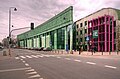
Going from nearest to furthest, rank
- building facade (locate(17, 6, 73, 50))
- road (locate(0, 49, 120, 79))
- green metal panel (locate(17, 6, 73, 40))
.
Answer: road (locate(0, 49, 120, 79)) → green metal panel (locate(17, 6, 73, 40)) → building facade (locate(17, 6, 73, 50))

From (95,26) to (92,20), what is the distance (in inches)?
128

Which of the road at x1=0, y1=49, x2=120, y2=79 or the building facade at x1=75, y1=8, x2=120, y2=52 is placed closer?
the road at x1=0, y1=49, x2=120, y2=79

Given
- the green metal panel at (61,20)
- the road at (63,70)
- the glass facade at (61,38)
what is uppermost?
the green metal panel at (61,20)

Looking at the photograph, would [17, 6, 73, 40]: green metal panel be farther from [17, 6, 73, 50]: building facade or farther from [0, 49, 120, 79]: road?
[0, 49, 120, 79]: road

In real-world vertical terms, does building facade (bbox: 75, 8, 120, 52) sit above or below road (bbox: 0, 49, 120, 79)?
above

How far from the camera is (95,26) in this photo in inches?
2931

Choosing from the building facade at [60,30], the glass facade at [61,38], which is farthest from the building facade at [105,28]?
the glass facade at [61,38]

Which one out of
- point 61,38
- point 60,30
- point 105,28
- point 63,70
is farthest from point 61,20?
point 63,70

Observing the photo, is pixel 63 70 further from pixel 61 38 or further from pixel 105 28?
pixel 61 38

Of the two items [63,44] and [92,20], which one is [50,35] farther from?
[92,20]

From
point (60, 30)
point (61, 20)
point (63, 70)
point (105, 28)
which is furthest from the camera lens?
point (60, 30)

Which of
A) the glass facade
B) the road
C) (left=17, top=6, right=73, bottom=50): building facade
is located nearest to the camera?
the road

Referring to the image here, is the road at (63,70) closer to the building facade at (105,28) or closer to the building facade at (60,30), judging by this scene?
the building facade at (60,30)

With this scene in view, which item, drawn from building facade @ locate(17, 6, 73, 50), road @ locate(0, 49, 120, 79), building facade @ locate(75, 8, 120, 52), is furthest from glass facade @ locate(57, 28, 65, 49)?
road @ locate(0, 49, 120, 79)
